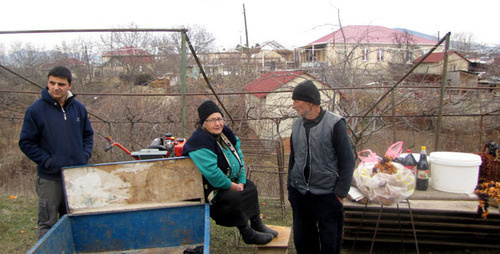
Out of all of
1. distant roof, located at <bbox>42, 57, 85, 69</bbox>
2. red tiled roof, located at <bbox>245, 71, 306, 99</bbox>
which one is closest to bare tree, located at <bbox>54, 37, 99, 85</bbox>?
distant roof, located at <bbox>42, 57, 85, 69</bbox>

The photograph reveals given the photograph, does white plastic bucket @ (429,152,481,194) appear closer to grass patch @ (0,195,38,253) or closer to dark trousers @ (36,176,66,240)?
dark trousers @ (36,176,66,240)

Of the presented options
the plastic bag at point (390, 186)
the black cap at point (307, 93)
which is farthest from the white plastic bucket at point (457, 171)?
the black cap at point (307, 93)

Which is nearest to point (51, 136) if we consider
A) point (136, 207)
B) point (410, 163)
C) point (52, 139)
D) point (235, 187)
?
point (52, 139)

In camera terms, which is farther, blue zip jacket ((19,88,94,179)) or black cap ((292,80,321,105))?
blue zip jacket ((19,88,94,179))

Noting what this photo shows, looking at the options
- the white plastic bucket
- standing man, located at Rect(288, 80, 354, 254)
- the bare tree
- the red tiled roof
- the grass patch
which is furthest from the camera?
the bare tree

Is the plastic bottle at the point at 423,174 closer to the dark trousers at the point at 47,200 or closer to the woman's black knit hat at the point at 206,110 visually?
the woman's black knit hat at the point at 206,110

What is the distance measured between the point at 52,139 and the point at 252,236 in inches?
77.2

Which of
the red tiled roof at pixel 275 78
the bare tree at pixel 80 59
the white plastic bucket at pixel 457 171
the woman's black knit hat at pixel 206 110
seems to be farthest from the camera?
the bare tree at pixel 80 59

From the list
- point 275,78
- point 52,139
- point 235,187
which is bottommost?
point 235,187

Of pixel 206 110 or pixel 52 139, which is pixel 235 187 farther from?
pixel 52 139

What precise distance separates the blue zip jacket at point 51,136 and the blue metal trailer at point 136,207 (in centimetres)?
15

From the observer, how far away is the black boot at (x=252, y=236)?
9.45 ft

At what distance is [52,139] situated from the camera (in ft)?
9.04

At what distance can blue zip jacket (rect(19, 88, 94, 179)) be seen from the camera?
2.67 meters
